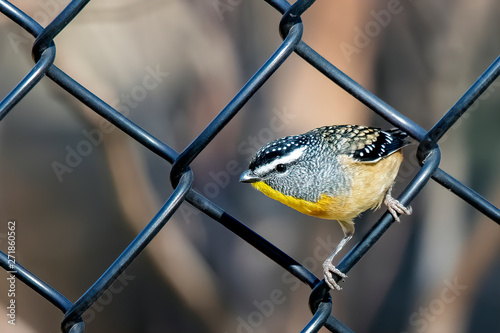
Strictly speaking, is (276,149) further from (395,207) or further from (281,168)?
(395,207)

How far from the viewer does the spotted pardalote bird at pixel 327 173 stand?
85.7 inches

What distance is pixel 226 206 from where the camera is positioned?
4633 millimetres

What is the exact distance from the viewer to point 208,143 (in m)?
1.55

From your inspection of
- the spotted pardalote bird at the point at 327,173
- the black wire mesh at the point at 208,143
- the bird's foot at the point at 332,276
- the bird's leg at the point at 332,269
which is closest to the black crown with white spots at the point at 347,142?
the spotted pardalote bird at the point at 327,173

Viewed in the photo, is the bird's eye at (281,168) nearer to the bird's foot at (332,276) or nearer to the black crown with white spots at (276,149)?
the black crown with white spots at (276,149)

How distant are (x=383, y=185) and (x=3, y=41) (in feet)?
9.48

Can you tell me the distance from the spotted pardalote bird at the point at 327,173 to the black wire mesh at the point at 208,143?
0.40 metres

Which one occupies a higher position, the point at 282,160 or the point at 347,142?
the point at 347,142

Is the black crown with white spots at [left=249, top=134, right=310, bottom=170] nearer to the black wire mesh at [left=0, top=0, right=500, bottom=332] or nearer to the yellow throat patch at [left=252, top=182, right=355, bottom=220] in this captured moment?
the yellow throat patch at [left=252, top=182, right=355, bottom=220]

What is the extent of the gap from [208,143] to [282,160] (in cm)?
70

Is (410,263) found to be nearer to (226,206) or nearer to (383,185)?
(226,206)

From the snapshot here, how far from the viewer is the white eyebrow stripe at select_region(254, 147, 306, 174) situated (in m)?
2.13

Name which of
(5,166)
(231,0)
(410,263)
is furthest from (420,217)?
(5,166)

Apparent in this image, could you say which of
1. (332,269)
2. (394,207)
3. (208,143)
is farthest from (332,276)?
(208,143)
